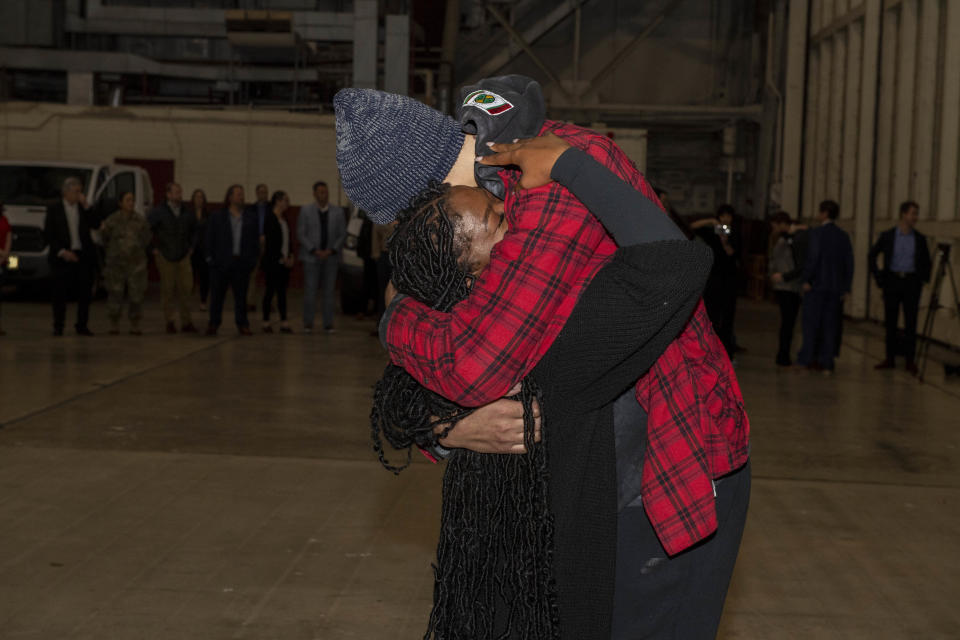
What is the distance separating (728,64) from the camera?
92.6 ft

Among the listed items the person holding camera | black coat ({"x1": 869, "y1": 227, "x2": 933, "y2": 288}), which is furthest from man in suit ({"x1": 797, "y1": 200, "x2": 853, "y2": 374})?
the person holding camera

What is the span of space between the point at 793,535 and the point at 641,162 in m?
18.2

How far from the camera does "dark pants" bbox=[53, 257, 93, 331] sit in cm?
1388

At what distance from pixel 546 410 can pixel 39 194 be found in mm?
18505

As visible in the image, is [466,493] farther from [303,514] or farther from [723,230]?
[723,230]

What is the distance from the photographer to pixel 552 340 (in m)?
1.91

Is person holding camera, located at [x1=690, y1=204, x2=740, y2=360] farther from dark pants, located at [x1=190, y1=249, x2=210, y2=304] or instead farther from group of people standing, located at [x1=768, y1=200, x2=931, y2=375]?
dark pants, located at [x1=190, y1=249, x2=210, y2=304]

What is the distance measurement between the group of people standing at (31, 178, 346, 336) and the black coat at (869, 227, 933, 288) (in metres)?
6.23

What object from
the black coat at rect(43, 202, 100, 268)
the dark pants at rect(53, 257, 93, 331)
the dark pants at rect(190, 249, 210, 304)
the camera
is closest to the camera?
the camera

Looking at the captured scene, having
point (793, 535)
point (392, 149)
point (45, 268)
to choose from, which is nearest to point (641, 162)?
point (45, 268)

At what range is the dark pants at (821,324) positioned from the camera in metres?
12.5

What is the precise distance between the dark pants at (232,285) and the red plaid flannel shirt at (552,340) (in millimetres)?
12878

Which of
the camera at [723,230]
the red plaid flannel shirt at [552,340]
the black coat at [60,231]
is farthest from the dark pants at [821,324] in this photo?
the red plaid flannel shirt at [552,340]

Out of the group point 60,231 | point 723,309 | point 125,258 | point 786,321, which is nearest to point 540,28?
point 125,258
